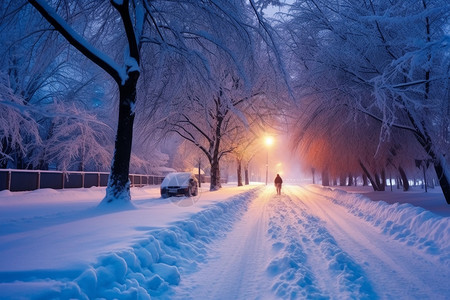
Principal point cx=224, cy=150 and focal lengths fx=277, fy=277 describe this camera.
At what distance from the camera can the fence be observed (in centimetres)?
1488

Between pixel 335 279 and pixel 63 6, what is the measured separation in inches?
412

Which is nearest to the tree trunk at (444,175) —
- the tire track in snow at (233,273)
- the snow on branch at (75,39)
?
the tire track in snow at (233,273)

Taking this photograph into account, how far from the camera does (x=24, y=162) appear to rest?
72.9 ft

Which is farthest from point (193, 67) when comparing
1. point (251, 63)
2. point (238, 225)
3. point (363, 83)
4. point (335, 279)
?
point (335, 279)

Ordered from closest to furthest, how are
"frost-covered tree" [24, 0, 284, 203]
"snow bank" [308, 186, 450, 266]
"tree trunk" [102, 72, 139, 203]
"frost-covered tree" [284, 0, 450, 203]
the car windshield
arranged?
"snow bank" [308, 186, 450, 266] < "frost-covered tree" [24, 0, 284, 203] < "frost-covered tree" [284, 0, 450, 203] < "tree trunk" [102, 72, 139, 203] < the car windshield

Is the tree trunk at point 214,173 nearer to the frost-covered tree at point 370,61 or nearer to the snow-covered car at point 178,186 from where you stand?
the snow-covered car at point 178,186

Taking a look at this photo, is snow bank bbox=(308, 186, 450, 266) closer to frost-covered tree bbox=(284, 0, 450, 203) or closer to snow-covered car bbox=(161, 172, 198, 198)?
frost-covered tree bbox=(284, 0, 450, 203)

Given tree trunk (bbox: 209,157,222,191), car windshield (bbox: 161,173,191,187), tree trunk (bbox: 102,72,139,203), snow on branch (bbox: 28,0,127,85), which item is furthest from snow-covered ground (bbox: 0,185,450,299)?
tree trunk (bbox: 209,157,222,191)

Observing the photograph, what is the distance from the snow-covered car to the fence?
24.0 ft

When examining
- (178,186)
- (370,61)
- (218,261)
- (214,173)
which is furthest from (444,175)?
(214,173)

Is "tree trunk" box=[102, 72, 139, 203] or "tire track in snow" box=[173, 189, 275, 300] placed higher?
"tree trunk" box=[102, 72, 139, 203]

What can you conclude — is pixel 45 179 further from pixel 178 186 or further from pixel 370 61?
pixel 370 61

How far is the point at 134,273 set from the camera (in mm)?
3570

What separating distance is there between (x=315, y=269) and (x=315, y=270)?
5cm
